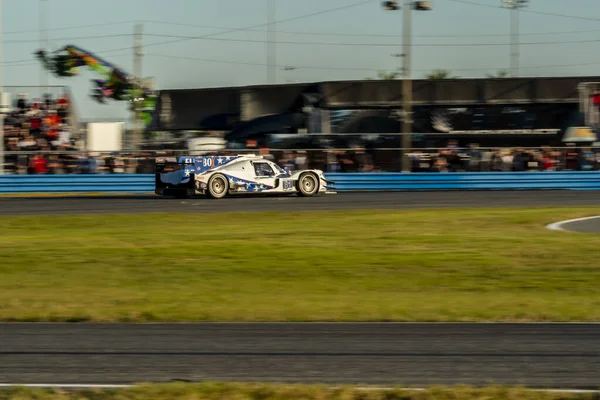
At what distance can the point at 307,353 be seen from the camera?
6.84 metres

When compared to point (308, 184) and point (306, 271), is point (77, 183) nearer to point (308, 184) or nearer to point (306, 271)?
point (308, 184)

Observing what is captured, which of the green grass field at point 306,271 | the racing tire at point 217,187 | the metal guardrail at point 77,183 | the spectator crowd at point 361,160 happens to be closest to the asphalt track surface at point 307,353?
the green grass field at point 306,271

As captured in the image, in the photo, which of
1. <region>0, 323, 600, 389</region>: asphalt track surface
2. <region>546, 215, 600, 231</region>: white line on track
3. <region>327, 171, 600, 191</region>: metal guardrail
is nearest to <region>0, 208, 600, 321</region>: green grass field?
<region>546, 215, 600, 231</region>: white line on track

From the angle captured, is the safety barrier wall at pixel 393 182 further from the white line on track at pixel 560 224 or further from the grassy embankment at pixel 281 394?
the grassy embankment at pixel 281 394

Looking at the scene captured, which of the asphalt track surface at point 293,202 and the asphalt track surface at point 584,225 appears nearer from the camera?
the asphalt track surface at point 584,225

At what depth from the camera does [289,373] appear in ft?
20.2

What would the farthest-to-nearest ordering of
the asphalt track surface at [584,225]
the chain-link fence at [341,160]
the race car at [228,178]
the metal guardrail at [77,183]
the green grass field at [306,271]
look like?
the chain-link fence at [341,160], the metal guardrail at [77,183], the race car at [228,178], the asphalt track surface at [584,225], the green grass field at [306,271]

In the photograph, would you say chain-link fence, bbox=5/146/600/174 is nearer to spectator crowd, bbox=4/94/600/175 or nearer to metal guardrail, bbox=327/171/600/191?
spectator crowd, bbox=4/94/600/175

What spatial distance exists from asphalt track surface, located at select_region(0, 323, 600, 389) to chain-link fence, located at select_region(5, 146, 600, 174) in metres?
21.7

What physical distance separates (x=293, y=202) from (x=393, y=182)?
252 inches

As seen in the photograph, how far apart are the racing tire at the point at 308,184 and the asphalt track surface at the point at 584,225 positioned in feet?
29.6

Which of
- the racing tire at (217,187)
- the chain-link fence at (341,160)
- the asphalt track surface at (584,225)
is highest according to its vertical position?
the chain-link fence at (341,160)

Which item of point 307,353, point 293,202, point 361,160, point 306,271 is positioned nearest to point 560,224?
point 306,271

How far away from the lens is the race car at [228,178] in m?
24.2
